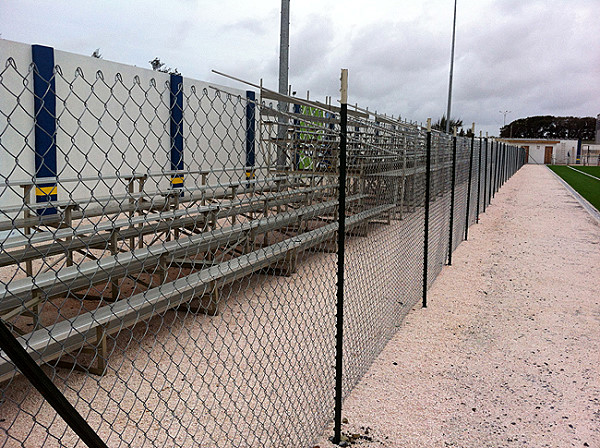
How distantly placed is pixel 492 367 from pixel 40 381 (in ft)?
12.3

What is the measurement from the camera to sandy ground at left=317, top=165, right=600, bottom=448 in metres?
3.33

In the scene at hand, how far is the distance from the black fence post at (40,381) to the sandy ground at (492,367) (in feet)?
6.58

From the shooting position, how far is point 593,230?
472 inches

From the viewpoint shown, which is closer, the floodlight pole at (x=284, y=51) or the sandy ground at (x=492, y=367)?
the sandy ground at (x=492, y=367)

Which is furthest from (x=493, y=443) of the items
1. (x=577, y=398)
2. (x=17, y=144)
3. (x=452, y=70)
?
(x=452, y=70)

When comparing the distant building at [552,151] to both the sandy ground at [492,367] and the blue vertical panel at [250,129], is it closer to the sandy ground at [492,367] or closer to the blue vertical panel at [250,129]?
the blue vertical panel at [250,129]

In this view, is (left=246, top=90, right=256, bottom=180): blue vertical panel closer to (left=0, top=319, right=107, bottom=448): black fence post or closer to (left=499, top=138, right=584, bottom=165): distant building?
(left=0, top=319, right=107, bottom=448): black fence post

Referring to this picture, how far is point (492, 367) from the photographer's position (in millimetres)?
4320

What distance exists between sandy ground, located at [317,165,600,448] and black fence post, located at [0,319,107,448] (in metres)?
2.01

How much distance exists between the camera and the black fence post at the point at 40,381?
1.28 meters

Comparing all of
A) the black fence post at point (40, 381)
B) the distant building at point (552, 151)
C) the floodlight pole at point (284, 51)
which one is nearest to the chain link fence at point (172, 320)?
the black fence post at point (40, 381)

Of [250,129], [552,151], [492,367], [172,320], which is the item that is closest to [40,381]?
[492,367]

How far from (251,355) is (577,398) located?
2.42 meters

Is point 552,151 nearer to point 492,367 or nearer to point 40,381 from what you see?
point 492,367
